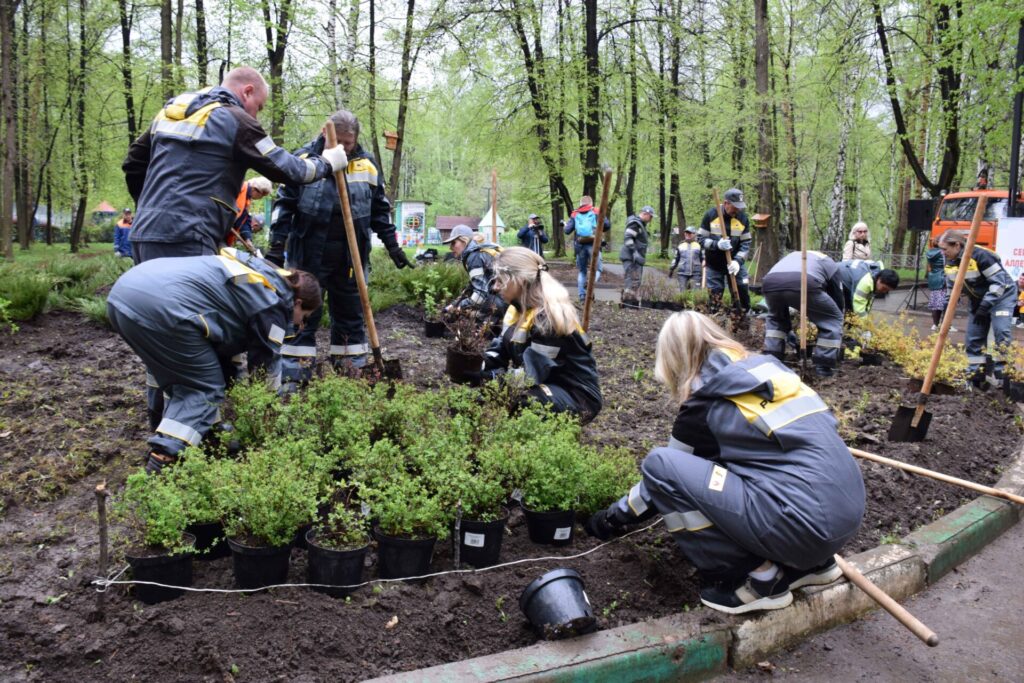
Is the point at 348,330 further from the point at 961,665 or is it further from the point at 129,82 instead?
the point at 129,82

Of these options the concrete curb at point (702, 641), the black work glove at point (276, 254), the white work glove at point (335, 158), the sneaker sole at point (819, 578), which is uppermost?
the white work glove at point (335, 158)

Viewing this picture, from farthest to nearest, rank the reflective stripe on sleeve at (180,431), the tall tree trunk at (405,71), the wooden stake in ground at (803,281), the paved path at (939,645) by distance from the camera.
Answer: the tall tree trunk at (405,71) → the wooden stake in ground at (803,281) → the reflective stripe on sleeve at (180,431) → the paved path at (939,645)

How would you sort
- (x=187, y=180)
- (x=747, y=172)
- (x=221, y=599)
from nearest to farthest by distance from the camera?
1. (x=221, y=599)
2. (x=187, y=180)
3. (x=747, y=172)

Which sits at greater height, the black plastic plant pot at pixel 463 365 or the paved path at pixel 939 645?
the black plastic plant pot at pixel 463 365

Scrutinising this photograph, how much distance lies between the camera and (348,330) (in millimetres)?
6203

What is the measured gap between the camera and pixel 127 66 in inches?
901

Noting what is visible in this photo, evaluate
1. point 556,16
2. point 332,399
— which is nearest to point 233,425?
point 332,399

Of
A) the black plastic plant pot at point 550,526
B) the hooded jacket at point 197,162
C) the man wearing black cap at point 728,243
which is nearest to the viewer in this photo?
the black plastic plant pot at point 550,526

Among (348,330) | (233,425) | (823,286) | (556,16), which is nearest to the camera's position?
(233,425)

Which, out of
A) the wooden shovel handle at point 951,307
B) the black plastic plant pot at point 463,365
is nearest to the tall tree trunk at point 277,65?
the black plastic plant pot at point 463,365

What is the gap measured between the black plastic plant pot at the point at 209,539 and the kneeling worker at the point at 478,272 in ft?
13.9

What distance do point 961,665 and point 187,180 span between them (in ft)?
15.1

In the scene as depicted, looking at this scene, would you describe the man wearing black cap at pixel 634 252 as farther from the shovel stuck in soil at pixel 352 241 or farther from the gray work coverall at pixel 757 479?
the gray work coverall at pixel 757 479

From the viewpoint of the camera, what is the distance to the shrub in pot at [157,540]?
2783 mm
